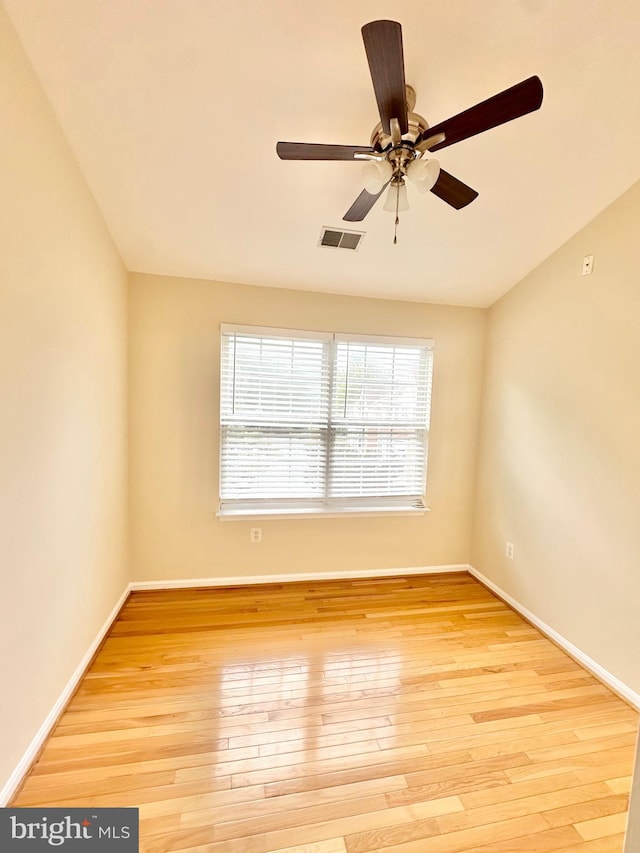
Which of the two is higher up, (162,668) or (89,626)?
(89,626)

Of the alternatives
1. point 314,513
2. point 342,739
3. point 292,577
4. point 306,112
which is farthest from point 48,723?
point 306,112

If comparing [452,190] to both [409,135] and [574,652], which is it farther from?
[574,652]

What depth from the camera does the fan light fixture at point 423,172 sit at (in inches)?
52.4

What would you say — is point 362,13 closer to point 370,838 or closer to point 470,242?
point 470,242

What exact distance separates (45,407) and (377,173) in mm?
1696

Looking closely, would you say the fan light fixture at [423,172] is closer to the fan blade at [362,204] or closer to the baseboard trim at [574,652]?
the fan blade at [362,204]

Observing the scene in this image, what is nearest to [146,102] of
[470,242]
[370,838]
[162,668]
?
[470,242]

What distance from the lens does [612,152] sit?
1805mm

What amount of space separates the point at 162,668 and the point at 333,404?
211 cm

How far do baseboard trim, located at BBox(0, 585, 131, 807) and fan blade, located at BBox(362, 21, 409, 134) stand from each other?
107 inches

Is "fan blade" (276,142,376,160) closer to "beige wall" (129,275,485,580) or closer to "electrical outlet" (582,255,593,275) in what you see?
"beige wall" (129,275,485,580)

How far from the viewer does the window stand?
9.54 feet

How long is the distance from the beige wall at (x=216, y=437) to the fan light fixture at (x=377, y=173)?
1560mm

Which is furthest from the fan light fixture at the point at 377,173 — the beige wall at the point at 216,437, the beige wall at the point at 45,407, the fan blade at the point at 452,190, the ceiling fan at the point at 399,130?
the beige wall at the point at 216,437
